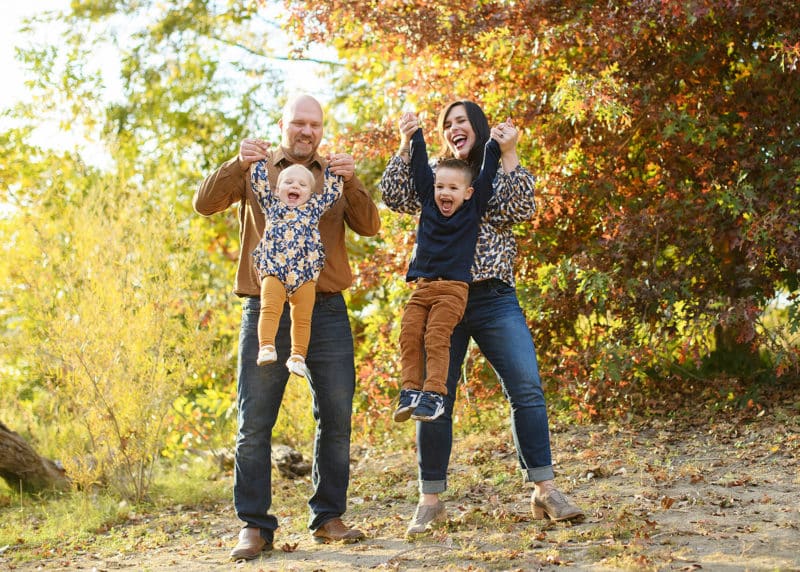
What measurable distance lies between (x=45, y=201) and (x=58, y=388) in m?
3.58

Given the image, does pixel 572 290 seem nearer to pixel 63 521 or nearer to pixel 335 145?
pixel 335 145

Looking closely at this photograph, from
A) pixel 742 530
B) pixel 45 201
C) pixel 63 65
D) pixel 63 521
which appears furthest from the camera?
pixel 63 65

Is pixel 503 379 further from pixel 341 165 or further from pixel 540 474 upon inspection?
pixel 341 165

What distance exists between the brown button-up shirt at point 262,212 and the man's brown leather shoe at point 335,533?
40.2 inches

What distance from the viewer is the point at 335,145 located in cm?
653

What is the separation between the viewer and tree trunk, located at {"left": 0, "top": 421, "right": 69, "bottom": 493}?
20.3 feet

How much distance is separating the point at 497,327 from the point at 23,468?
4.14 meters

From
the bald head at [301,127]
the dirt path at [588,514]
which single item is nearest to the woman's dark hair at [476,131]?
the bald head at [301,127]

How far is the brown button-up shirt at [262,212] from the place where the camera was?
377cm

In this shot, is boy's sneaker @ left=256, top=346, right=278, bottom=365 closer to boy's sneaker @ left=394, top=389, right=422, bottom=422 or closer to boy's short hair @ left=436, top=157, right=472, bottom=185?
boy's sneaker @ left=394, top=389, right=422, bottom=422

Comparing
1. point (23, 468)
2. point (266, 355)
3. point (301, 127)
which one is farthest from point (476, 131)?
point (23, 468)

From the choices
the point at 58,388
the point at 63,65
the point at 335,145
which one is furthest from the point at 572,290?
the point at 63,65

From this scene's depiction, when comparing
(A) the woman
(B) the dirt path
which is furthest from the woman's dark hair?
(B) the dirt path

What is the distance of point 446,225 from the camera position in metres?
3.68
